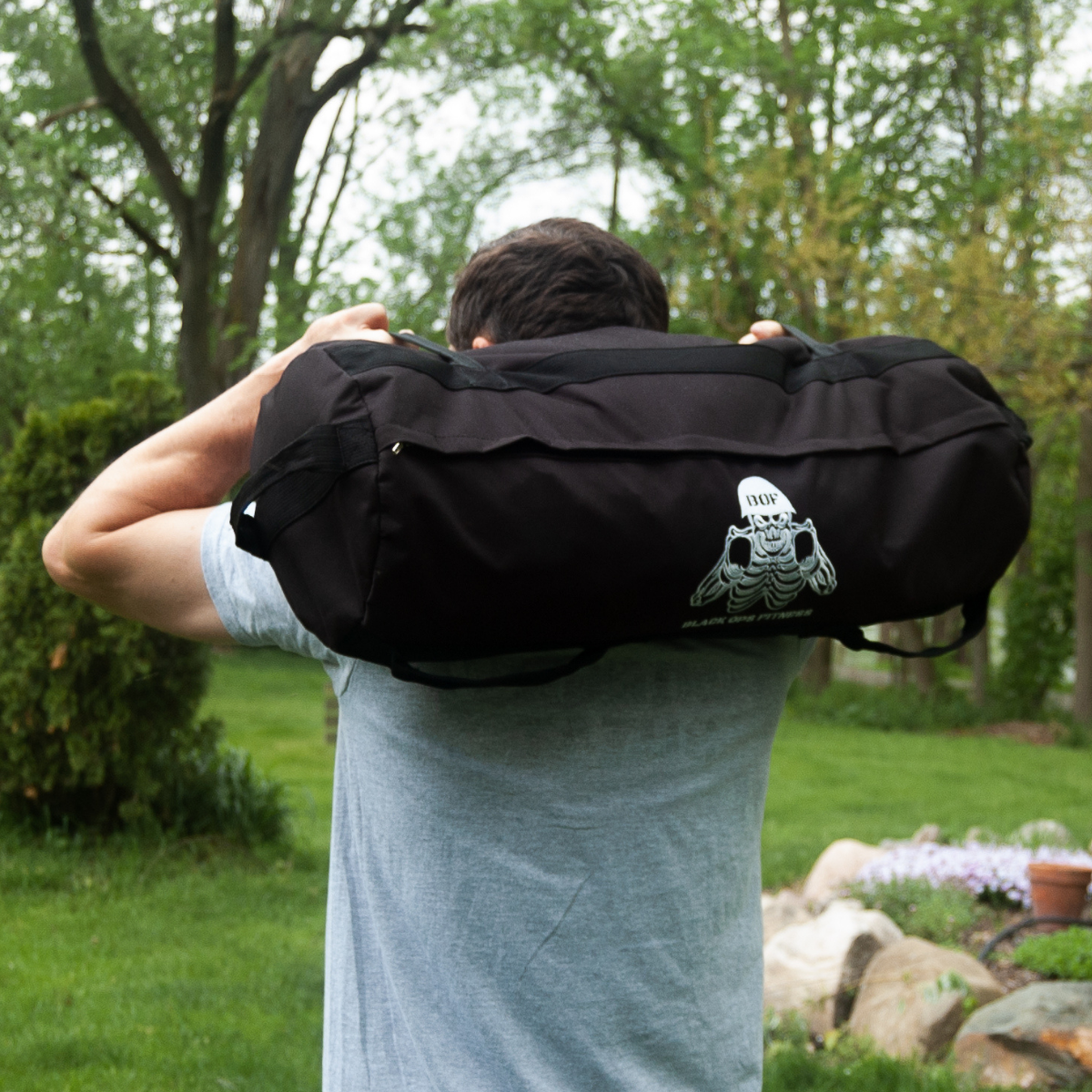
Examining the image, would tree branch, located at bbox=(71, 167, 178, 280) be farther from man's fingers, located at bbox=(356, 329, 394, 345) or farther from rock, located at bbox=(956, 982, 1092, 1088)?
man's fingers, located at bbox=(356, 329, 394, 345)

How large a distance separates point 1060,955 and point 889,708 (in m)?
12.1

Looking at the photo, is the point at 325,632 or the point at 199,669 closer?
the point at 325,632

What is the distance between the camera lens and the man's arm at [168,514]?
1.41m

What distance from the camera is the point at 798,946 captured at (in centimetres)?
472

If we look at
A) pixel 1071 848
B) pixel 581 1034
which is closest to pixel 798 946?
pixel 1071 848

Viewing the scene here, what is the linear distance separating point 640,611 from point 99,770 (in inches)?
207

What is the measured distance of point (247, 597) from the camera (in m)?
1.37

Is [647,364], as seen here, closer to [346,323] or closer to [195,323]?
→ [346,323]

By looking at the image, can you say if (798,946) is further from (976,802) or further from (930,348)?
(976,802)

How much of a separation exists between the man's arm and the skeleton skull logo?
477 millimetres

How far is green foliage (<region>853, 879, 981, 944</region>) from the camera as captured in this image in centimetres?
509

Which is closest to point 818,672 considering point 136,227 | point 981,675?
point 981,675

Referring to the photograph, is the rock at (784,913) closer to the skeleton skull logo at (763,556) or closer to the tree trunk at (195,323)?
the skeleton skull logo at (763,556)

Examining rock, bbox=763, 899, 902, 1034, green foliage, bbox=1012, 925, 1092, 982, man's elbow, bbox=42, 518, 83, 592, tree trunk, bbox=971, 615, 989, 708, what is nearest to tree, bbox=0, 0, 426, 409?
rock, bbox=763, 899, 902, 1034
